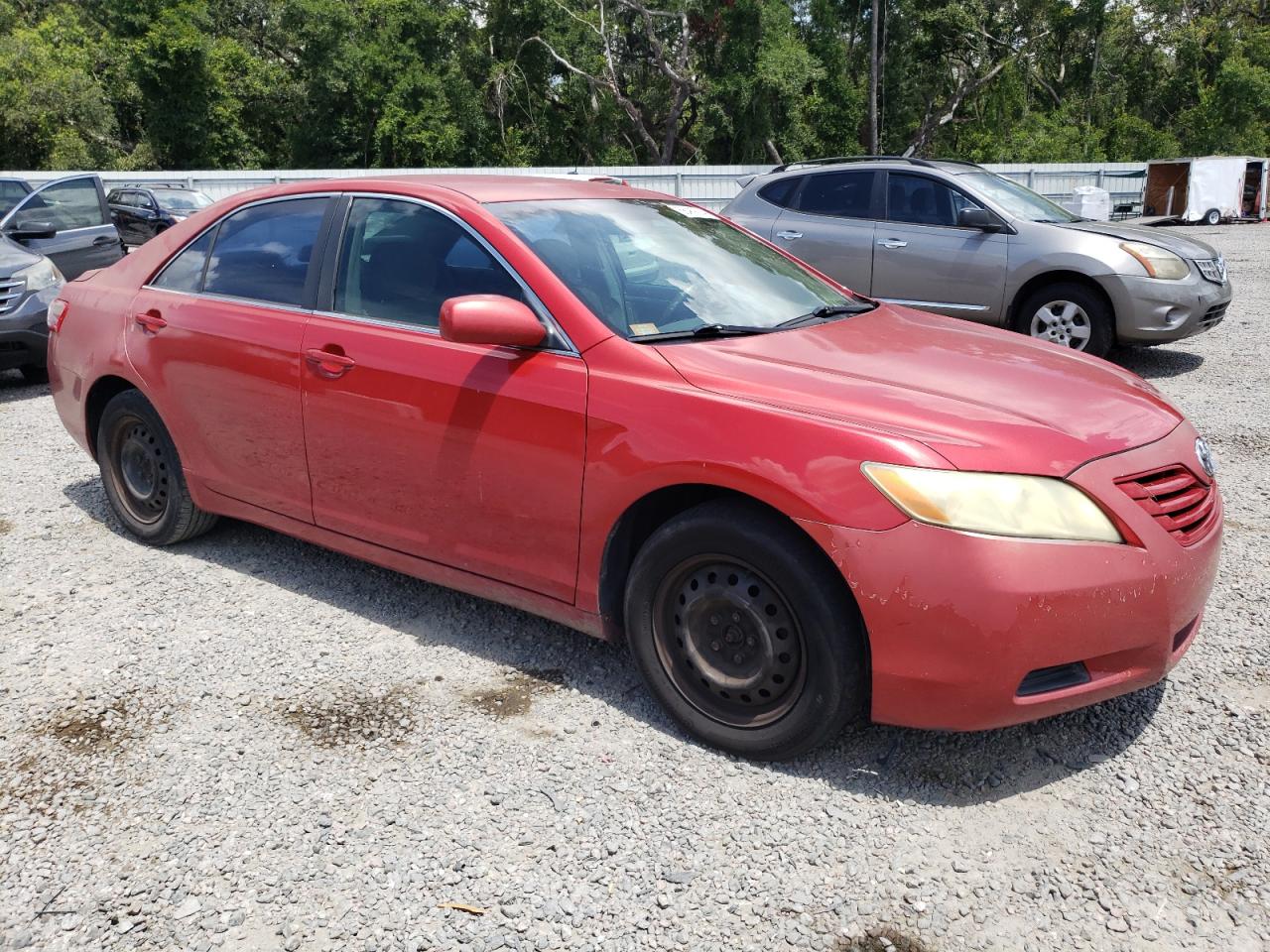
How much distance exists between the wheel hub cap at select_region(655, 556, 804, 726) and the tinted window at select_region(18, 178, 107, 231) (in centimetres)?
1042

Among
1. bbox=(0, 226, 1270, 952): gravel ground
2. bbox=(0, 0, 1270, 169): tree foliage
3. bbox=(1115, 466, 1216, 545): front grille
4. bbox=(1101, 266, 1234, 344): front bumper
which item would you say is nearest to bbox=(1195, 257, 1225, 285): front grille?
bbox=(1101, 266, 1234, 344): front bumper

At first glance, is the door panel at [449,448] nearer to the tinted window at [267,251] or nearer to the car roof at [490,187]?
the tinted window at [267,251]

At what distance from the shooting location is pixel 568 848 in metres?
2.78

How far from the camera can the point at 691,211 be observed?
171 inches

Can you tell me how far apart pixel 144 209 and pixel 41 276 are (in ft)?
47.9

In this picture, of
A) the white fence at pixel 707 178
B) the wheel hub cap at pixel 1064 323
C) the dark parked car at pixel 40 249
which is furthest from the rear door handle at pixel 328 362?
the white fence at pixel 707 178

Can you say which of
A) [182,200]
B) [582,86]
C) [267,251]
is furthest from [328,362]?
[582,86]

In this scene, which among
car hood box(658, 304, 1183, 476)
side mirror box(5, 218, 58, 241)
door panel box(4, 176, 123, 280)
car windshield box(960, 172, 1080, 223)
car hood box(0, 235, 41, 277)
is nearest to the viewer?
car hood box(658, 304, 1183, 476)

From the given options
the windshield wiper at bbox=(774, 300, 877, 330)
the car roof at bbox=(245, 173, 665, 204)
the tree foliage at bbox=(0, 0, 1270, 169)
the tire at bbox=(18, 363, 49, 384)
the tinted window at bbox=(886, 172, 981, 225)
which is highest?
the tree foliage at bbox=(0, 0, 1270, 169)

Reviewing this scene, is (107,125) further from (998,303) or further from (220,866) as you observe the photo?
(220,866)

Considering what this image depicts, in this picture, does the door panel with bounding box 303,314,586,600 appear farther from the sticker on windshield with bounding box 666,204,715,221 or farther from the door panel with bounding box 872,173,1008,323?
the door panel with bounding box 872,173,1008,323

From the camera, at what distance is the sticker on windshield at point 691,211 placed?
4.26 metres

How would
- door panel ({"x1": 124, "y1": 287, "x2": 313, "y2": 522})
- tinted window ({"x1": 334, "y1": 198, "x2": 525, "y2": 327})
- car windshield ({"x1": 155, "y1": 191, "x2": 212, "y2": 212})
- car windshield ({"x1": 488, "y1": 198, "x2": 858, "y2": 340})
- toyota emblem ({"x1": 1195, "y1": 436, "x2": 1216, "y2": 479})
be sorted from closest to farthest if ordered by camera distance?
toyota emblem ({"x1": 1195, "y1": 436, "x2": 1216, "y2": 479})
car windshield ({"x1": 488, "y1": 198, "x2": 858, "y2": 340})
tinted window ({"x1": 334, "y1": 198, "x2": 525, "y2": 327})
door panel ({"x1": 124, "y1": 287, "x2": 313, "y2": 522})
car windshield ({"x1": 155, "y1": 191, "x2": 212, "y2": 212})

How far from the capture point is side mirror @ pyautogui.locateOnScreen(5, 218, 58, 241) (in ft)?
33.8
